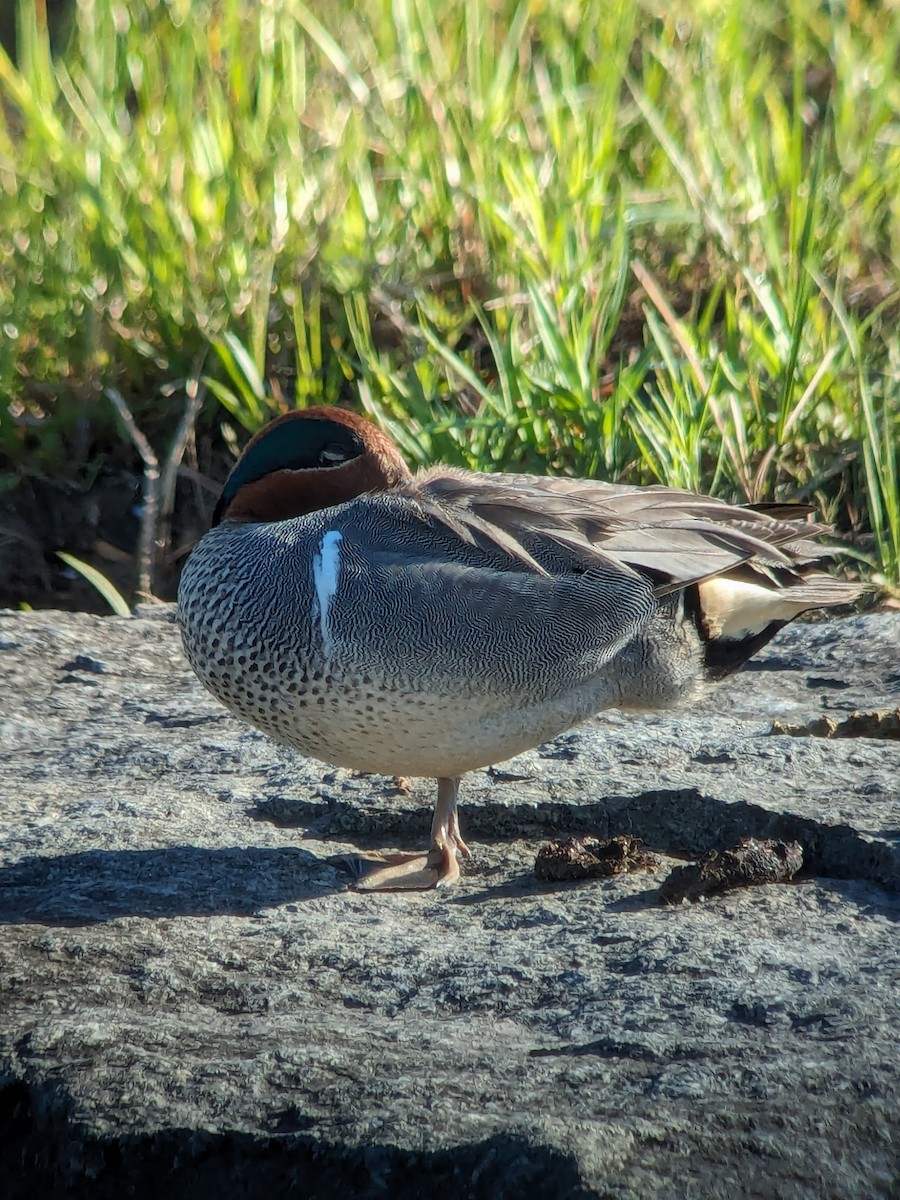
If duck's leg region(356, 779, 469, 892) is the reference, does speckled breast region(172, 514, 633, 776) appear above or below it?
above

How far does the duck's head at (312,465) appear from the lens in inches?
116

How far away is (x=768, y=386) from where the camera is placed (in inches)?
180

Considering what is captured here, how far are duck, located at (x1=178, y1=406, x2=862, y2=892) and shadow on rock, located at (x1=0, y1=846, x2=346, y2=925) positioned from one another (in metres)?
0.14

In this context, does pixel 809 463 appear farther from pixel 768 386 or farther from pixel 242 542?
pixel 242 542

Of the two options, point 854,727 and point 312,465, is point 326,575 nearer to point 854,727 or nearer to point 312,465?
point 312,465

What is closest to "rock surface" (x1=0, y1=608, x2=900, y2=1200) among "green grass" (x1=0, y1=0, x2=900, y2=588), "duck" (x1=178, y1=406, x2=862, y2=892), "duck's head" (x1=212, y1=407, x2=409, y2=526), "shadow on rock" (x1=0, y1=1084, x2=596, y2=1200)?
"shadow on rock" (x1=0, y1=1084, x2=596, y2=1200)

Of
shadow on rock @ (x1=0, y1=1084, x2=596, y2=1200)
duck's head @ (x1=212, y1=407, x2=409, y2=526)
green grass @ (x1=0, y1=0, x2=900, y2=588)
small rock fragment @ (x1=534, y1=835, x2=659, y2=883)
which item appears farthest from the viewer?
green grass @ (x1=0, y1=0, x2=900, y2=588)

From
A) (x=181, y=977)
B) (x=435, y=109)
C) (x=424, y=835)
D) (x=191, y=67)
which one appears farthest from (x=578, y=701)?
(x=191, y=67)

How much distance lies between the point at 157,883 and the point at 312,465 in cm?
95

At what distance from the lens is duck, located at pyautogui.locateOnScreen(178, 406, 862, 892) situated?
2564 millimetres

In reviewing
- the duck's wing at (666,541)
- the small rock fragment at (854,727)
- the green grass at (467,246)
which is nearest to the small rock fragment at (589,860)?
the duck's wing at (666,541)

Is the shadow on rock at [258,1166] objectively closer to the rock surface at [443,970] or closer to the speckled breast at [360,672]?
the rock surface at [443,970]

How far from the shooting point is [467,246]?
16.3ft

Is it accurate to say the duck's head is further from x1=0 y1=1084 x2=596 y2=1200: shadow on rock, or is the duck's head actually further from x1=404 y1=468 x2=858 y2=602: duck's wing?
x1=0 y1=1084 x2=596 y2=1200: shadow on rock
